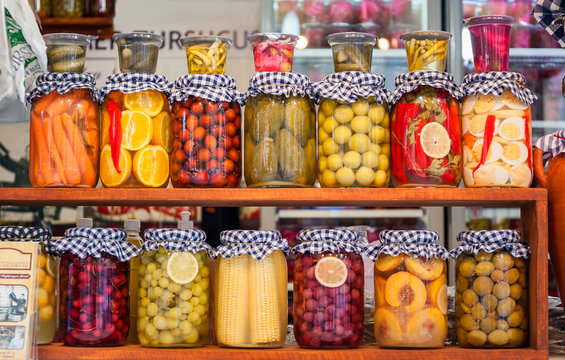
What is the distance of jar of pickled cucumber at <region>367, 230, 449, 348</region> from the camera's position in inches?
52.6

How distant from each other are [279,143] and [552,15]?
704 mm

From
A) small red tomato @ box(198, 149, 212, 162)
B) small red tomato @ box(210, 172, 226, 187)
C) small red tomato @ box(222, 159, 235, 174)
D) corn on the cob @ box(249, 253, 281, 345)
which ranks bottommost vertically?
corn on the cob @ box(249, 253, 281, 345)

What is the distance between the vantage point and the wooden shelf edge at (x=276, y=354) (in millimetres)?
1314

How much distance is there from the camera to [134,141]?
1.37 meters

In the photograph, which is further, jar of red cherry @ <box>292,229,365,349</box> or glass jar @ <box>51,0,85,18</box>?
glass jar @ <box>51,0,85,18</box>

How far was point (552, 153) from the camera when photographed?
1.42 m

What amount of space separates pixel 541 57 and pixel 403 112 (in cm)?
232

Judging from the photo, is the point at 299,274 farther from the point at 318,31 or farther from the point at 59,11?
the point at 318,31

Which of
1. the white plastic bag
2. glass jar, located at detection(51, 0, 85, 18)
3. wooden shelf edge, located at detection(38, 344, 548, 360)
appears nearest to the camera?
wooden shelf edge, located at detection(38, 344, 548, 360)

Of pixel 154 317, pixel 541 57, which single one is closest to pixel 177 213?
pixel 541 57

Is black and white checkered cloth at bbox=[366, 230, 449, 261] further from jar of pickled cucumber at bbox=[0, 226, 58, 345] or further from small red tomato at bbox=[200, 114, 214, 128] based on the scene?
jar of pickled cucumber at bbox=[0, 226, 58, 345]

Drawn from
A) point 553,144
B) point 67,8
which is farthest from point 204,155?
point 67,8

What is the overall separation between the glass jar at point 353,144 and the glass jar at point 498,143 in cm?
17

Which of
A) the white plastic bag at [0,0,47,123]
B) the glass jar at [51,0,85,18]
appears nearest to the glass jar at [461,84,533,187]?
the white plastic bag at [0,0,47,123]
